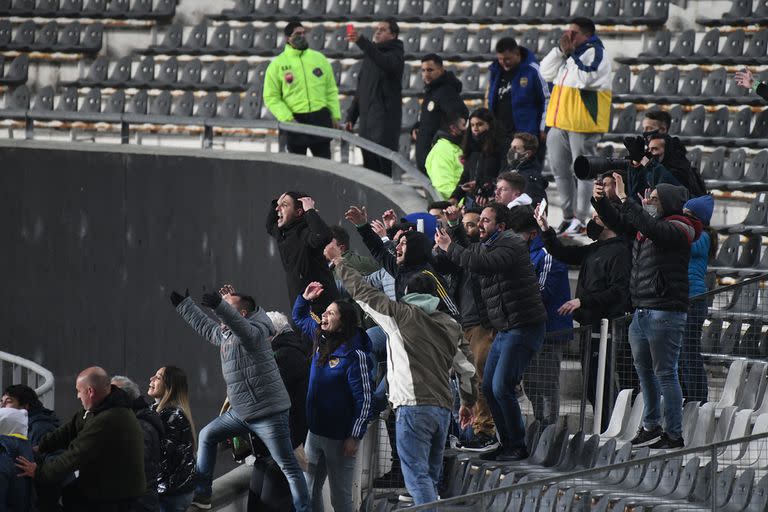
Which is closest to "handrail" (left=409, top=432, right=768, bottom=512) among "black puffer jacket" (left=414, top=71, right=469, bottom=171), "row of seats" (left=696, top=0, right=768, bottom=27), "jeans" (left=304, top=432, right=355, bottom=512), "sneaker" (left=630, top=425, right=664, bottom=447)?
"jeans" (left=304, top=432, right=355, bottom=512)

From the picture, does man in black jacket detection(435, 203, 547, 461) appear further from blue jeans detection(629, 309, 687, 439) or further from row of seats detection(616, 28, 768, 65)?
row of seats detection(616, 28, 768, 65)

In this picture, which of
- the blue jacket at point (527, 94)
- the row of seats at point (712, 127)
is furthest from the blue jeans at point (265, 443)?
the row of seats at point (712, 127)

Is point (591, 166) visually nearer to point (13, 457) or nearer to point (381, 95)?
point (13, 457)

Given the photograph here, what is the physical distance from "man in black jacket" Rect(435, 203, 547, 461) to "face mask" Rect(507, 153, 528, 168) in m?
2.08

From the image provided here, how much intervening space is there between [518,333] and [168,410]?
69.9 inches

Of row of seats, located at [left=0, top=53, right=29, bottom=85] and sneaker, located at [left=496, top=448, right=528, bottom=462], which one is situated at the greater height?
row of seats, located at [left=0, top=53, right=29, bottom=85]

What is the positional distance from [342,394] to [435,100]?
4.43 meters

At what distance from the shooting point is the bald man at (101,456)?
247 inches

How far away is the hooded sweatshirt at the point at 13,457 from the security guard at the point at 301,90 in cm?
686

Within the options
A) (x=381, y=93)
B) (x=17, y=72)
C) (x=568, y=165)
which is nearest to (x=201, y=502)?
(x=568, y=165)

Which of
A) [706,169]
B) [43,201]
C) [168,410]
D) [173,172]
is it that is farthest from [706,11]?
[168,410]

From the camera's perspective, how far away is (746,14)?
14.3m

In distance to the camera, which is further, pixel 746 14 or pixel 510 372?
pixel 746 14

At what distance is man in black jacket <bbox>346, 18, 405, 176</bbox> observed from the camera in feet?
38.7
